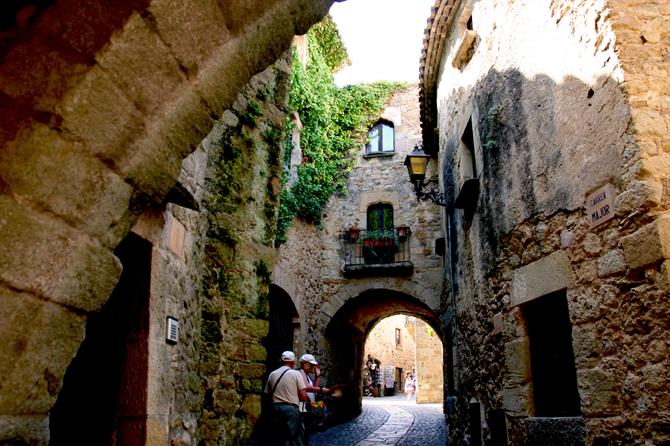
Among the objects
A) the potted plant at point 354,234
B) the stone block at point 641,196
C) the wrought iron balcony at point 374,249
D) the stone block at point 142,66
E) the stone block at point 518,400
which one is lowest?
the stone block at point 518,400

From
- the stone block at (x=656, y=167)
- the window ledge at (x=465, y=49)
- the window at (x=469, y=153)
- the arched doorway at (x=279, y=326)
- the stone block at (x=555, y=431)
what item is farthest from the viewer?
the arched doorway at (x=279, y=326)

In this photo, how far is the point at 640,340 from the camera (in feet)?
11.3

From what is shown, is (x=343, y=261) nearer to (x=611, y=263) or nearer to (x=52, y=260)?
(x=611, y=263)

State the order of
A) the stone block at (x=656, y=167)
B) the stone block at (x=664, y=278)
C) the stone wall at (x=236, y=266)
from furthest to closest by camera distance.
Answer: the stone wall at (x=236, y=266) → the stone block at (x=656, y=167) → the stone block at (x=664, y=278)

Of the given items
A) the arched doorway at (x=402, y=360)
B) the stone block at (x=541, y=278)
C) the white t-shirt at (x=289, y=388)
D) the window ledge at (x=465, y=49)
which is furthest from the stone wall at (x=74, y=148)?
the arched doorway at (x=402, y=360)

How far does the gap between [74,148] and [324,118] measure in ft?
40.4

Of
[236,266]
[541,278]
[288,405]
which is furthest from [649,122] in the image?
[288,405]

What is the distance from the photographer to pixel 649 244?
335 cm

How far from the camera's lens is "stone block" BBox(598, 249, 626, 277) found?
3656 millimetres

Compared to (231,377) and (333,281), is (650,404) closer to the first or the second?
(231,377)

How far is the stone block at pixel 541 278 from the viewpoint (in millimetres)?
4391

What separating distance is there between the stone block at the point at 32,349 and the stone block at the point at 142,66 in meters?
0.62

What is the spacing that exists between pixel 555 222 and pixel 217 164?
2.88 metres

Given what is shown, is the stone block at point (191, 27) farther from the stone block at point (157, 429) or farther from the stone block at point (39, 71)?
the stone block at point (157, 429)
